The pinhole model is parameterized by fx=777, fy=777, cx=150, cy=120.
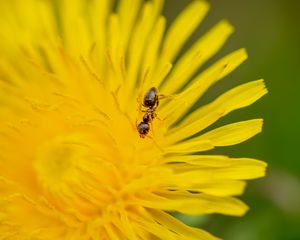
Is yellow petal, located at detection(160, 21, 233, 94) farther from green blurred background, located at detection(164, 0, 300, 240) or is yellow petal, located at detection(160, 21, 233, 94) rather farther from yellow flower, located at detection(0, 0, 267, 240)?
green blurred background, located at detection(164, 0, 300, 240)

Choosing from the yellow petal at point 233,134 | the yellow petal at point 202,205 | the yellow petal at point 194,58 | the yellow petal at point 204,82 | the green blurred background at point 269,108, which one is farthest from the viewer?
the green blurred background at point 269,108

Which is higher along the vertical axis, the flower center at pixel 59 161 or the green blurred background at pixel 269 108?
the green blurred background at pixel 269 108

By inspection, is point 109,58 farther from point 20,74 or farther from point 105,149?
point 20,74

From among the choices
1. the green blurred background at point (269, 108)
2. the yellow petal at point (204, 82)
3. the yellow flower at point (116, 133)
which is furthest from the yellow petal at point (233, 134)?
the green blurred background at point (269, 108)

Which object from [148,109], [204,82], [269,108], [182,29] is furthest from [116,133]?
[269,108]

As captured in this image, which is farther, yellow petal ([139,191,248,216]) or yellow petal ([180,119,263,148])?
yellow petal ([180,119,263,148])

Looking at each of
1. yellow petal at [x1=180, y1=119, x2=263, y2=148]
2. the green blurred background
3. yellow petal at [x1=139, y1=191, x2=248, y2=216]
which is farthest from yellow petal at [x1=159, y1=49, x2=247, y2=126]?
the green blurred background

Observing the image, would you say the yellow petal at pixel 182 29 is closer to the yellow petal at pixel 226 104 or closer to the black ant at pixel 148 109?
the black ant at pixel 148 109

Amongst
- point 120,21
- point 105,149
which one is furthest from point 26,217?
point 120,21
